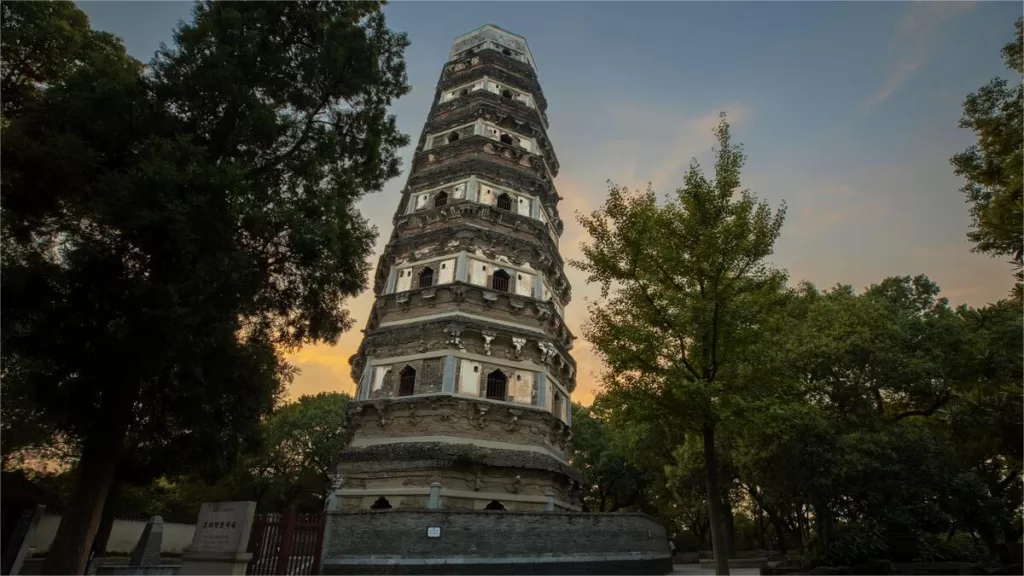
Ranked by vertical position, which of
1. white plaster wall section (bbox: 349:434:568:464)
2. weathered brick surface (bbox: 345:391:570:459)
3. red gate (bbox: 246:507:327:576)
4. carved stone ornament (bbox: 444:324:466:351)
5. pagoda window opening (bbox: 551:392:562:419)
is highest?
carved stone ornament (bbox: 444:324:466:351)

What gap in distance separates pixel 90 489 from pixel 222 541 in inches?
99.8

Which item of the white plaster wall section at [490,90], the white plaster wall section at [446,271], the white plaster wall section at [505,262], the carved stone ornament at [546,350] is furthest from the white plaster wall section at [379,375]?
the white plaster wall section at [490,90]

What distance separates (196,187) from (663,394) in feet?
34.9

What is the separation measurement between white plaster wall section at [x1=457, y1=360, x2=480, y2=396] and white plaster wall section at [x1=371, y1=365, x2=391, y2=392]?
2.81 metres

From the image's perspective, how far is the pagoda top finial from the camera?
1196 inches

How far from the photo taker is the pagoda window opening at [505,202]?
23188 mm

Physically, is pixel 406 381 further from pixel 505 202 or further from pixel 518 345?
pixel 505 202

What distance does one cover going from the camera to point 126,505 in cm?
2745

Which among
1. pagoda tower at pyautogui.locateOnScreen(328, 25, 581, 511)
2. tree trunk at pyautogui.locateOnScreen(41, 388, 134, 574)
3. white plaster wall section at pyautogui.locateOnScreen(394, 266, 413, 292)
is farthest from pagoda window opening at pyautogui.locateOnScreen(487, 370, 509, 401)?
tree trunk at pyautogui.locateOnScreen(41, 388, 134, 574)

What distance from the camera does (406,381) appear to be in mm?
18750

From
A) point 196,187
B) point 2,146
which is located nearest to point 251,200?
point 196,187

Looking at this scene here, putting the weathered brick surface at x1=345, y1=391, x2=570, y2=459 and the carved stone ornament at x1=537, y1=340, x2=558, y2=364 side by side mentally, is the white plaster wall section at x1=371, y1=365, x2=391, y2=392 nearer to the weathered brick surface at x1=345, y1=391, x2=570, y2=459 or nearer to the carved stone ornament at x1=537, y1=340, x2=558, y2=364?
the weathered brick surface at x1=345, y1=391, x2=570, y2=459

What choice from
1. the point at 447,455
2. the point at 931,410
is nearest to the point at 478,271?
the point at 447,455

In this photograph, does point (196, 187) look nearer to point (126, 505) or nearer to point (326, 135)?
point (326, 135)
